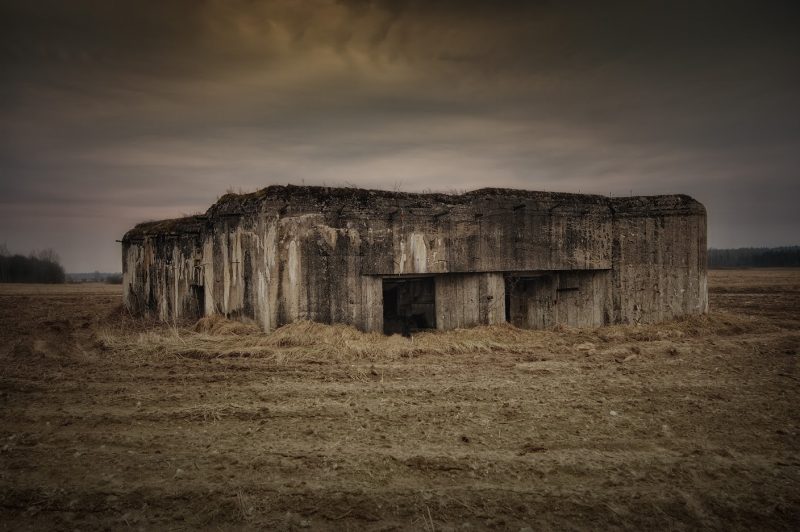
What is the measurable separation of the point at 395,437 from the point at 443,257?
257 inches

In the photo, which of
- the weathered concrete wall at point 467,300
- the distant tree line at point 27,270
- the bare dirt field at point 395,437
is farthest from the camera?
the distant tree line at point 27,270

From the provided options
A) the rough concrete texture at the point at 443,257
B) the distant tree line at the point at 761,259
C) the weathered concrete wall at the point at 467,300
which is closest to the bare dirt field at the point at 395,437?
the rough concrete texture at the point at 443,257

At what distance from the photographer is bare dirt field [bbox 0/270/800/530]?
355 cm

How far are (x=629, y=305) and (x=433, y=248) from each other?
5.75 meters

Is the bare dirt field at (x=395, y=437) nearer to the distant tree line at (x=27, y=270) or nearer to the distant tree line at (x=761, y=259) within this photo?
the distant tree line at (x=27, y=270)

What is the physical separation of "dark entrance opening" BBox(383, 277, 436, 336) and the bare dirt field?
256 cm

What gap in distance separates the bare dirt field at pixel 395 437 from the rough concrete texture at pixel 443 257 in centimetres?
154

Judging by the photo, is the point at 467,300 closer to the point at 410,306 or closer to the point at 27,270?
the point at 410,306

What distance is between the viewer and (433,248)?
36.0ft

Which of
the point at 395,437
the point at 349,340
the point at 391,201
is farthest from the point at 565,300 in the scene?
the point at 395,437

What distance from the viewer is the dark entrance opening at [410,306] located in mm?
11945

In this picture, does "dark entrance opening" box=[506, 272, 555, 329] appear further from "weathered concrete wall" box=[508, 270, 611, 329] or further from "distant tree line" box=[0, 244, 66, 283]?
"distant tree line" box=[0, 244, 66, 283]

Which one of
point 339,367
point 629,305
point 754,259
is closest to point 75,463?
point 339,367

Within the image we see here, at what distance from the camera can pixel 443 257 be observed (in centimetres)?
1104
